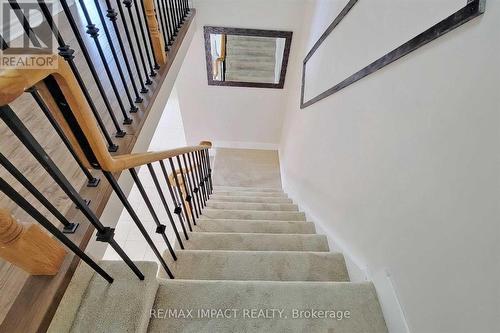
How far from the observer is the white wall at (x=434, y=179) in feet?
2.30

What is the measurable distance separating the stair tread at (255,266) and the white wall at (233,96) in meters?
3.16

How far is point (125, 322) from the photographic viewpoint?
88cm

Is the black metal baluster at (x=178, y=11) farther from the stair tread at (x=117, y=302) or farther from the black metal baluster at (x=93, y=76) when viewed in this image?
the stair tread at (x=117, y=302)

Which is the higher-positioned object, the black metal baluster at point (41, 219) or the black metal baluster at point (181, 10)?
the black metal baluster at point (181, 10)

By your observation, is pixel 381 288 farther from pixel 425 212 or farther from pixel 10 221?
pixel 10 221

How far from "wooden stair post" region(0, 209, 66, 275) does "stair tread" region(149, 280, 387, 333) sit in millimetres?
448

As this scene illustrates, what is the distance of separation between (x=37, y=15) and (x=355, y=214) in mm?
2672

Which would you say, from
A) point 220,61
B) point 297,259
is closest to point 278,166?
point 220,61

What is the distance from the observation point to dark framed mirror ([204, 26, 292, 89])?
4145mm

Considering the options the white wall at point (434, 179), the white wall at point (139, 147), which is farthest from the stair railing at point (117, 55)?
the white wall at point (434, 179)

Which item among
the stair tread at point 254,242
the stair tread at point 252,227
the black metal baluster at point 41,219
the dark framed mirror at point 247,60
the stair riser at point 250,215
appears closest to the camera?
the black metal baluster at point 41,219

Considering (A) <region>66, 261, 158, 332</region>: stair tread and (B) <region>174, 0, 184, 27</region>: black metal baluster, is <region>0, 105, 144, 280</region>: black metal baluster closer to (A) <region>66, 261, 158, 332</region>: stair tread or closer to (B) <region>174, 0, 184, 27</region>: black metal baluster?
(A) <region>66, 261, 158, 332</region>: stair tread

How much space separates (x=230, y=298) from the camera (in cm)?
114

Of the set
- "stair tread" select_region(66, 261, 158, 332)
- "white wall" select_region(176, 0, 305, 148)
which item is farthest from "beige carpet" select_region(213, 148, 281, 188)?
"stair tread" select_region(66, 261, 158, 332)
